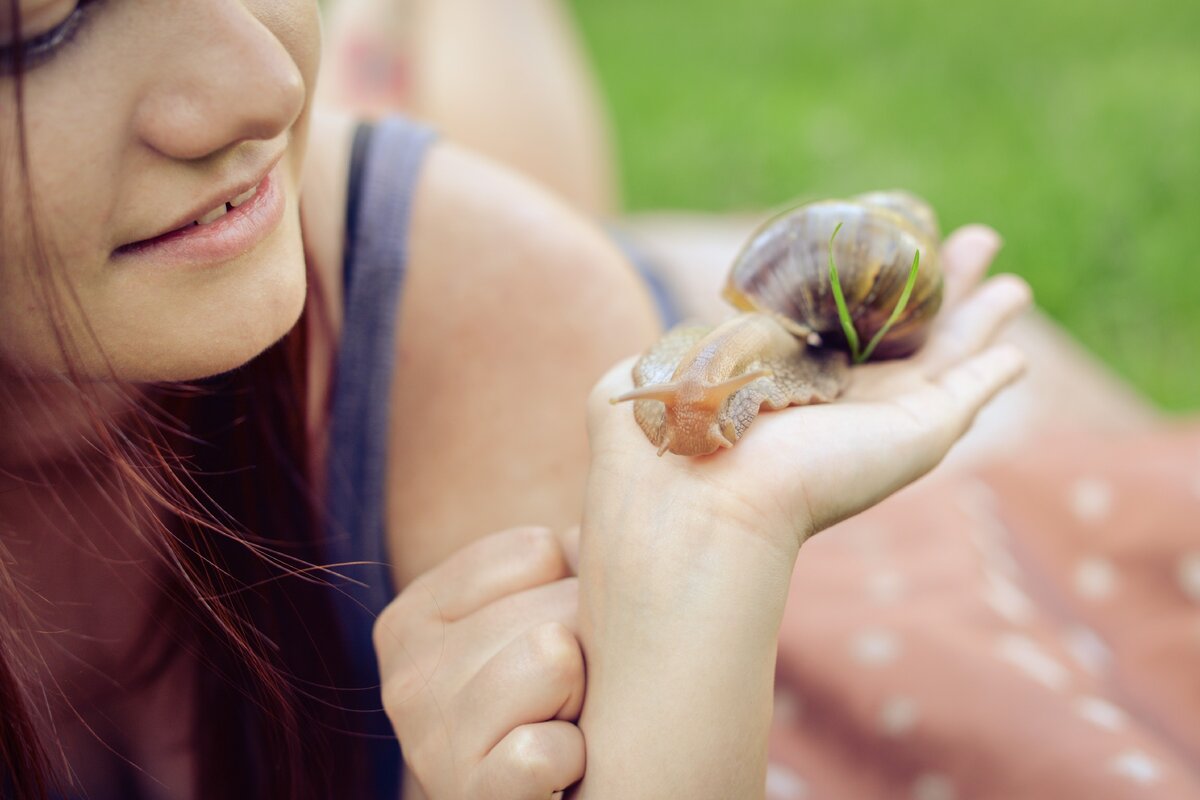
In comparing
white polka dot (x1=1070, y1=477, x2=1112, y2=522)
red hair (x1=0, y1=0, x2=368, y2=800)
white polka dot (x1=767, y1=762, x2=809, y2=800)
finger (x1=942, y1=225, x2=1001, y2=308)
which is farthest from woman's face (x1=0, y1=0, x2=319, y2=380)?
white polka dot (x1=1070, y1=477, x2=1112, y2=522)

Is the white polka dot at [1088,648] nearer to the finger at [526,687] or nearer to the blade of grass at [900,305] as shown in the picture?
the blade of grass at [900,305]

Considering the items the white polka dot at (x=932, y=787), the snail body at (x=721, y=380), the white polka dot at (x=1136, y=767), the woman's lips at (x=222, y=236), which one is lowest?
the white polka dot at (x=932, y=787)

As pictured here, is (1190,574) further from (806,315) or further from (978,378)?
(806,315)

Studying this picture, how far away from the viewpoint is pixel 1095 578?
199 centimetres

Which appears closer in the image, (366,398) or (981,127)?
(366,398)

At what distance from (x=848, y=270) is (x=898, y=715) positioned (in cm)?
81

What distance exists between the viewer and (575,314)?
5.18 ft

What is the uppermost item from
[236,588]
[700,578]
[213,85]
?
[213,85]

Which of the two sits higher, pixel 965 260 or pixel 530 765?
pixel 965 260

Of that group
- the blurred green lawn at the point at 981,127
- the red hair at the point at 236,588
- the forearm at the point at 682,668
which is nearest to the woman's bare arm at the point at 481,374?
the red hair at the point at 236,588

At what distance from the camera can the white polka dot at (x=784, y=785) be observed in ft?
5.56

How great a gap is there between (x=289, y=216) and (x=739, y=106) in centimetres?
358

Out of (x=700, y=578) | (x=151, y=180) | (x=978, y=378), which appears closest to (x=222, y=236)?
(x=151, y=180)

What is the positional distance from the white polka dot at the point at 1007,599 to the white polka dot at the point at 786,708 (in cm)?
40
